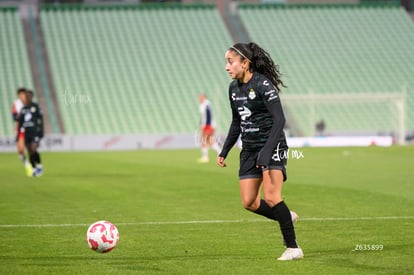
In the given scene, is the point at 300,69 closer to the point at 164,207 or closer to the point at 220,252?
the point at 164,207

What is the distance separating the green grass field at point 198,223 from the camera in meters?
9.94

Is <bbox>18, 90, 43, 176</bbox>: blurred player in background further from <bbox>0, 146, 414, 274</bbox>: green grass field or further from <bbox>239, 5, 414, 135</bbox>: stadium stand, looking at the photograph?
<bbox>239, 5, 414, 135</bbox>: stadium stand

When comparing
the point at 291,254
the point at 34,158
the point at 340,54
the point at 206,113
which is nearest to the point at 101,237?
the point at 291,254

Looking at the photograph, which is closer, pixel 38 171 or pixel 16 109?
pixel 38 171

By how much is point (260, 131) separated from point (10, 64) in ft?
153

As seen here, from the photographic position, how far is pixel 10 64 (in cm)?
5528

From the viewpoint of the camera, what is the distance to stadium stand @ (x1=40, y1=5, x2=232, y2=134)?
53.7m

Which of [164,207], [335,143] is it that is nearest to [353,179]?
[164,207]

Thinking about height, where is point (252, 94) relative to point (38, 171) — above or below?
below

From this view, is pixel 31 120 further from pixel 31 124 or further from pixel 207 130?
pixel 207 130

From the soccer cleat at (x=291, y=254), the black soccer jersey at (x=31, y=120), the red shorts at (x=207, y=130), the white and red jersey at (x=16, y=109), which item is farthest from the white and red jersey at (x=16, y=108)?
the soccer cleat at (x=291, y=254)

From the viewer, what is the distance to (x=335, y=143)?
49.6 meters

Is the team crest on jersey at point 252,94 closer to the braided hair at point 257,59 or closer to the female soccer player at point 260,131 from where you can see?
the female soccer player at point 260,131

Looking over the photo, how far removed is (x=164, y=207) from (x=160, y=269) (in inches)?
293
